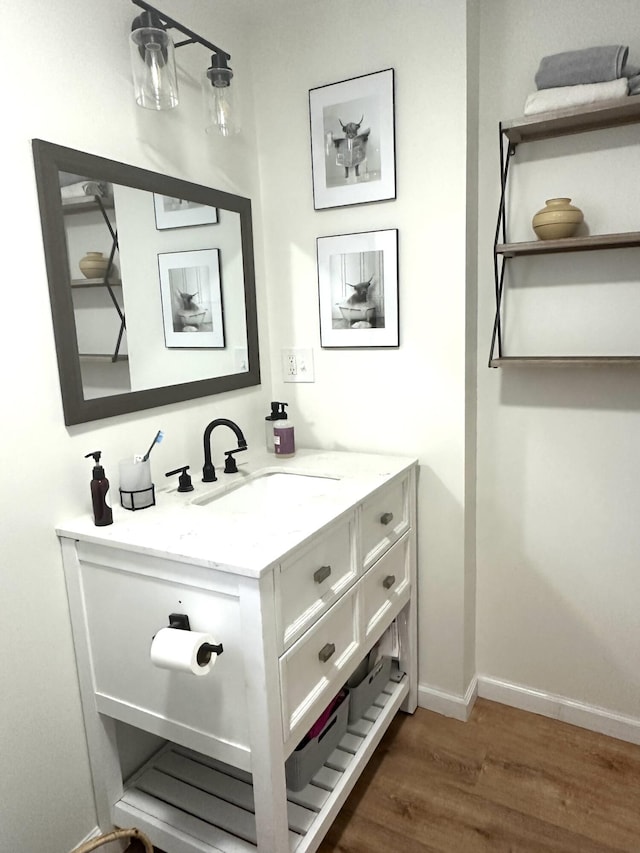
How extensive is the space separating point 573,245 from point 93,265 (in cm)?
131

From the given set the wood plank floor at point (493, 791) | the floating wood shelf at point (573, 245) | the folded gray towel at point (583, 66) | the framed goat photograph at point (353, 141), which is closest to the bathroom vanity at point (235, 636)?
the wood plank floor at point (493, 791)

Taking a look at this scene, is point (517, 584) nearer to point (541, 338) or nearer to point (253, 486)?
point (541, 338)

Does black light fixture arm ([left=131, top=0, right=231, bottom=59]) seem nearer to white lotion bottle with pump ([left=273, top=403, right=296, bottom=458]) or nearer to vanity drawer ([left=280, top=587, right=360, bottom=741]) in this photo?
white lotion bottle with pump ([left=273, top=403, right=296, bottom=458])

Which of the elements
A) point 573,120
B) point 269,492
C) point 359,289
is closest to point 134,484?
point 269,492

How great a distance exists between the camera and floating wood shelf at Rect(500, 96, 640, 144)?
5.14ft

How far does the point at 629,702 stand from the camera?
196 cm

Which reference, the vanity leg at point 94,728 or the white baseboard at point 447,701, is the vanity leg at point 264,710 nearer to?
the vanity leg at point 94,728

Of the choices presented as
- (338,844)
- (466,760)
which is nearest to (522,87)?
(466,760)

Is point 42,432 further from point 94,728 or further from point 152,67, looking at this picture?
point 152,67

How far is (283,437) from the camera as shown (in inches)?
80.6

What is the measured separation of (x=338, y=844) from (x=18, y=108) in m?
2.03

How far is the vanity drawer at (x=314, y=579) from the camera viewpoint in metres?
1.30

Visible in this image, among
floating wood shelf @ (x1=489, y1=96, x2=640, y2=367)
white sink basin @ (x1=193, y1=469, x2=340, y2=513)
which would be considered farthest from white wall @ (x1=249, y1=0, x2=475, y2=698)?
white sink basin @ (x1=193, y1=469, x2=340, y2=513)

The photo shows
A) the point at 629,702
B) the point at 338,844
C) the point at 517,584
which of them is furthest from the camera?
the point at 517,584
